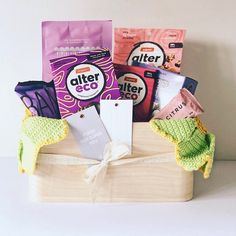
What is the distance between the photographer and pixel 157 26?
1.03 m

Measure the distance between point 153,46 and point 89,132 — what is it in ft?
0.79

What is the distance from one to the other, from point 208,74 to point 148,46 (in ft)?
0.71

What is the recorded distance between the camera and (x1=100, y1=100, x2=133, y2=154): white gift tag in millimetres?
795

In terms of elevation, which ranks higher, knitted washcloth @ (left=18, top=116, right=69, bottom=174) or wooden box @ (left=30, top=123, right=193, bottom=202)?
knitted washcloth @ (left=18, top=116, right=69, bottom=174)

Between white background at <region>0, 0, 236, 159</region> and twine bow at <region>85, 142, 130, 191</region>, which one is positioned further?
white background at <region>0, 0, 236, 159</region>

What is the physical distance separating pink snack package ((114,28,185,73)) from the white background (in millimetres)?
123

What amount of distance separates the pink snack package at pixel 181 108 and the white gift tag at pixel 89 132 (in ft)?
0.37

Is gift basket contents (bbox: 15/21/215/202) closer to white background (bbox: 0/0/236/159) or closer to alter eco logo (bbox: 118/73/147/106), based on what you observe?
alter eco logo (bbox: 118/73/147/106)

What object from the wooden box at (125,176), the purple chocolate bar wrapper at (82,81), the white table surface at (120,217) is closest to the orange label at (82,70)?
the purple chocolate bar wrapper at (82,81)

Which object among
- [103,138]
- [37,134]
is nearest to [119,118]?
[103,138]

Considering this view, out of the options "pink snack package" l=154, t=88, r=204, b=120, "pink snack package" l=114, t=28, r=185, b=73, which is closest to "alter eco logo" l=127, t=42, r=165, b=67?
"pink snack package" l=114, t=28, r=185, b=73

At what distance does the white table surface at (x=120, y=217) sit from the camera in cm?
73

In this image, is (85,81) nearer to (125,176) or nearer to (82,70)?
(82,70)

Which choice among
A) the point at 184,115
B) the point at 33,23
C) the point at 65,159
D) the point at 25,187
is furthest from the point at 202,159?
the point at 33,23
